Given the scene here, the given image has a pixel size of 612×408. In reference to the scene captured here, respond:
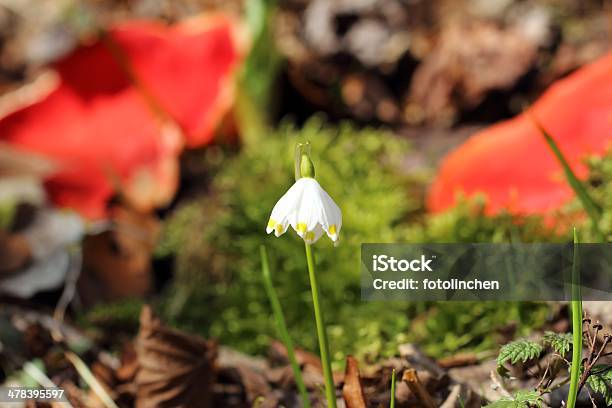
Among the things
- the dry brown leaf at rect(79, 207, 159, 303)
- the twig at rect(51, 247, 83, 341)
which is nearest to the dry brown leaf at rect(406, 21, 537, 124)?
the dry brown leaf at rect(79, 207, 159, 303)

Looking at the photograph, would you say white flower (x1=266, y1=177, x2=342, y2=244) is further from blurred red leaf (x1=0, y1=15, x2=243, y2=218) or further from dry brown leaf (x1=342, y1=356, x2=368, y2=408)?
blurred red leaf (x1=0, y1=15, x2=243, y2=218)

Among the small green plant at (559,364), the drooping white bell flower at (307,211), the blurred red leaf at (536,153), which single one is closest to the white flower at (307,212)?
the drooping white bell flower at (307,211)

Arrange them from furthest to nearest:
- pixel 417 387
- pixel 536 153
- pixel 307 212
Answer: pixel 536 153, pixel 417 387, pixel 307 212

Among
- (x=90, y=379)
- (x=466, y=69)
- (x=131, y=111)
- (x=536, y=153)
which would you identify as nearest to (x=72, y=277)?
(x=90, y=379)

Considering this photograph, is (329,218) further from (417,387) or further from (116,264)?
(116,264)

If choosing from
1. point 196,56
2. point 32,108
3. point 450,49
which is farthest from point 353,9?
Answer: point 32,108
